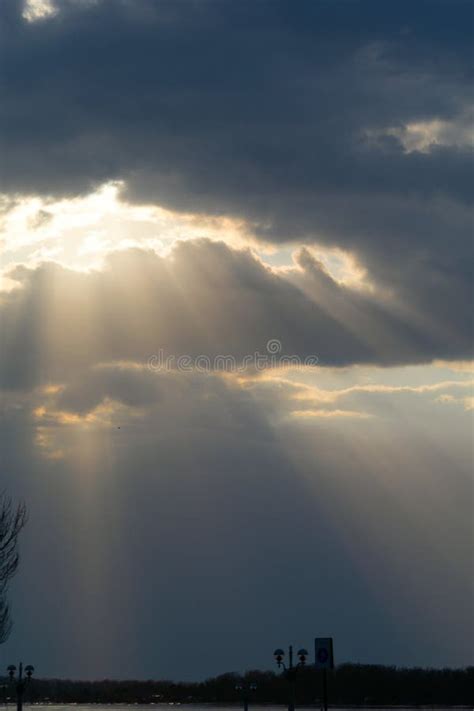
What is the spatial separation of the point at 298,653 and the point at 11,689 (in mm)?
108867

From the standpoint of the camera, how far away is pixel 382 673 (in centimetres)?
14162

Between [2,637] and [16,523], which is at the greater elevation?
[16,523]

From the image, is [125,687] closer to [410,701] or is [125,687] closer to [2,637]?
[410,701]

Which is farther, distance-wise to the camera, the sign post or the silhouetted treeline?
the silhouetted treeline

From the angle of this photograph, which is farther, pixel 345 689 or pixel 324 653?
pixel 345 689

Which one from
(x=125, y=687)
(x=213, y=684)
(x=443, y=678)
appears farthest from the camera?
(x=125, y=687)

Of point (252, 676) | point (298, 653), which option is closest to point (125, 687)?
point (252, 676)

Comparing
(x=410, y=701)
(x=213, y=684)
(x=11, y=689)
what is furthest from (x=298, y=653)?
(x=11, y=689)

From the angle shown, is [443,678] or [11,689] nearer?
[443,678]

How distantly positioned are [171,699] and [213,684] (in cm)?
876

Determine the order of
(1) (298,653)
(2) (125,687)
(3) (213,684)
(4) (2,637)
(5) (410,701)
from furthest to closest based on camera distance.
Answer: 1. (2) (125,687)
2. (3) (213,684)
3. (5) (410,701)
4. (1) (298,653)
5. (4) (2,637)

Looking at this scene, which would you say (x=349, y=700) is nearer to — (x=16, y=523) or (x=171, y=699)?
(x=171, y=699)

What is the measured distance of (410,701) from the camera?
121m

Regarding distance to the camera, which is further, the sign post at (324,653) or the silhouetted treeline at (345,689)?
the silhouetted treeline at (345,689)
